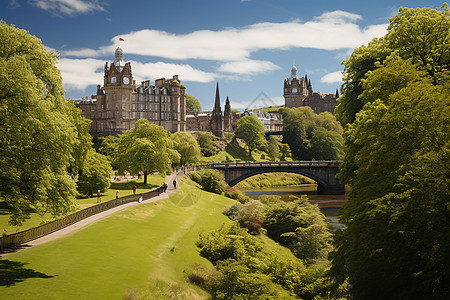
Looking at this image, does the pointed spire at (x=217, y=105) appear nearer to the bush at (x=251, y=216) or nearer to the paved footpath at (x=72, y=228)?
the bush at (x=251, y=216)

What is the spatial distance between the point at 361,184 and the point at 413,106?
5482 mm

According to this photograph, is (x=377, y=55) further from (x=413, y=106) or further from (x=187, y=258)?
(x=187, y=258)

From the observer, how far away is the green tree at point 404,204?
1639 cm

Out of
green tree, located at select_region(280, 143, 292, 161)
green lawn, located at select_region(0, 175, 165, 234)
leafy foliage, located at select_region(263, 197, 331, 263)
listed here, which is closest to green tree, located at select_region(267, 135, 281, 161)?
green tree, located at select_region(280, 143, 292, 161)

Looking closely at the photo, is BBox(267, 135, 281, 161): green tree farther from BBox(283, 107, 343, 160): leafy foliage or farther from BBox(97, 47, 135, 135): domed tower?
BBox(97, 47, 135, 135): domed tower

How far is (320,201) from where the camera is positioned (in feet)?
282

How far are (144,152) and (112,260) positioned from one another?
36.1 metres

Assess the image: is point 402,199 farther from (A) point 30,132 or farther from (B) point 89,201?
(B) point 89,201

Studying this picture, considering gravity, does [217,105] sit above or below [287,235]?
above

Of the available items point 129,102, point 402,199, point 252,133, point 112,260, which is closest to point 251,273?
point 112,260

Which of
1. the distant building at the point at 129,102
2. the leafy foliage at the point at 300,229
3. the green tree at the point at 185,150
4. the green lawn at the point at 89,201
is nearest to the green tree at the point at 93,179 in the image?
the green lawn at the point at 89,201

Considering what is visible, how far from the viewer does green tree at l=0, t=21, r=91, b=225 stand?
69.9ft

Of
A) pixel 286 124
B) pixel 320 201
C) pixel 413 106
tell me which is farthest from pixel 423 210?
pixel 286 124

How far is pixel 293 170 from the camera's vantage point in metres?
94.6
